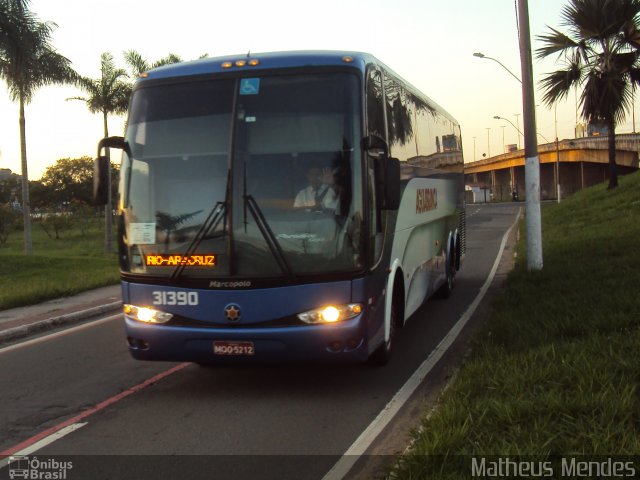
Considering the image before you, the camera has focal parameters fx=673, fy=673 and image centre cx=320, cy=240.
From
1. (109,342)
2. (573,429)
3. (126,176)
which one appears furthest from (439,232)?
(573,429)

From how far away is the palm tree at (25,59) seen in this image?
877 inches

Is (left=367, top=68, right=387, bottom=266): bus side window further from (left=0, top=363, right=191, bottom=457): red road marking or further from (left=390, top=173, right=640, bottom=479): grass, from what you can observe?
(left=0, top=363, right=191, bottom=457): red road marking

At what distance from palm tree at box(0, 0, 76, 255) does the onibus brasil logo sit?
68.8ft

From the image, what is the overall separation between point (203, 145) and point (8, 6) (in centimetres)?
1975

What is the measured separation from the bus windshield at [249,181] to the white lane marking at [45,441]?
4.66ft

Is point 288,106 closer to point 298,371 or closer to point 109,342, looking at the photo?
point 298,371

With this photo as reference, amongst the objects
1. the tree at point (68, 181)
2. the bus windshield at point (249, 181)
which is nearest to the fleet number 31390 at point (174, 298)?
the bus windshield at point (249, 181)

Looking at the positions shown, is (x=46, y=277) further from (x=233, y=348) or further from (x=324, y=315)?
(x=324, y=315)

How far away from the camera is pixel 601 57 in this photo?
24391 millimetres

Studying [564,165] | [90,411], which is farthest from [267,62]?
[564,165]

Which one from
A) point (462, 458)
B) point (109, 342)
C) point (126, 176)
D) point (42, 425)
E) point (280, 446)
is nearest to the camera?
point (462, 458)

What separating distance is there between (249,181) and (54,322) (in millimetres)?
6393

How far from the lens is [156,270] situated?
19.6 ft

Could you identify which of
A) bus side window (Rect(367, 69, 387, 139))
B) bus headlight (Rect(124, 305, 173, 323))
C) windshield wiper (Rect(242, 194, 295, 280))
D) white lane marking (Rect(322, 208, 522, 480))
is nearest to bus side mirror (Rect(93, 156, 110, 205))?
bus headlight (Rect(124, 305, 173, 323))
